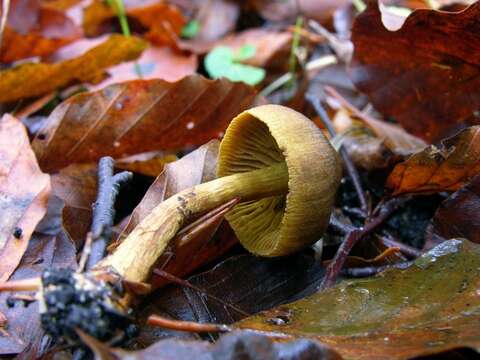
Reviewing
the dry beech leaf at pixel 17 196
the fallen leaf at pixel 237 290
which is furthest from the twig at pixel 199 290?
the dry beech leaf at pixel 17 196

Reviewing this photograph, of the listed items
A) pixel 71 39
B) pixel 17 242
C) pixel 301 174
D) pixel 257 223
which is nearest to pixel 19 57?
pixel 71 39

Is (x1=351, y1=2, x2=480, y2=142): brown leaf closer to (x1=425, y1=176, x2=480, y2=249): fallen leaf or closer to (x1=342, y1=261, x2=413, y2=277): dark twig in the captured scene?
(x1=425, y1=176, x2=480, y2=249): fallen leaf

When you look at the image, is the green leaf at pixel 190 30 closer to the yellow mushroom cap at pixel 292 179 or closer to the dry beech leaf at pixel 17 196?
the dry beech leaf at pixel 17 196

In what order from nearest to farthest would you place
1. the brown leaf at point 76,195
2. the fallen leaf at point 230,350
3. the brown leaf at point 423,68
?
1. the fallen leaf at point 230,350
2. the brown leaf at point 76,195
3. the brown leaf at point 423,68

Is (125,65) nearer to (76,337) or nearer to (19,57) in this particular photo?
(19,57)

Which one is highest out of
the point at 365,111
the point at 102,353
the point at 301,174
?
the point at 301,174
